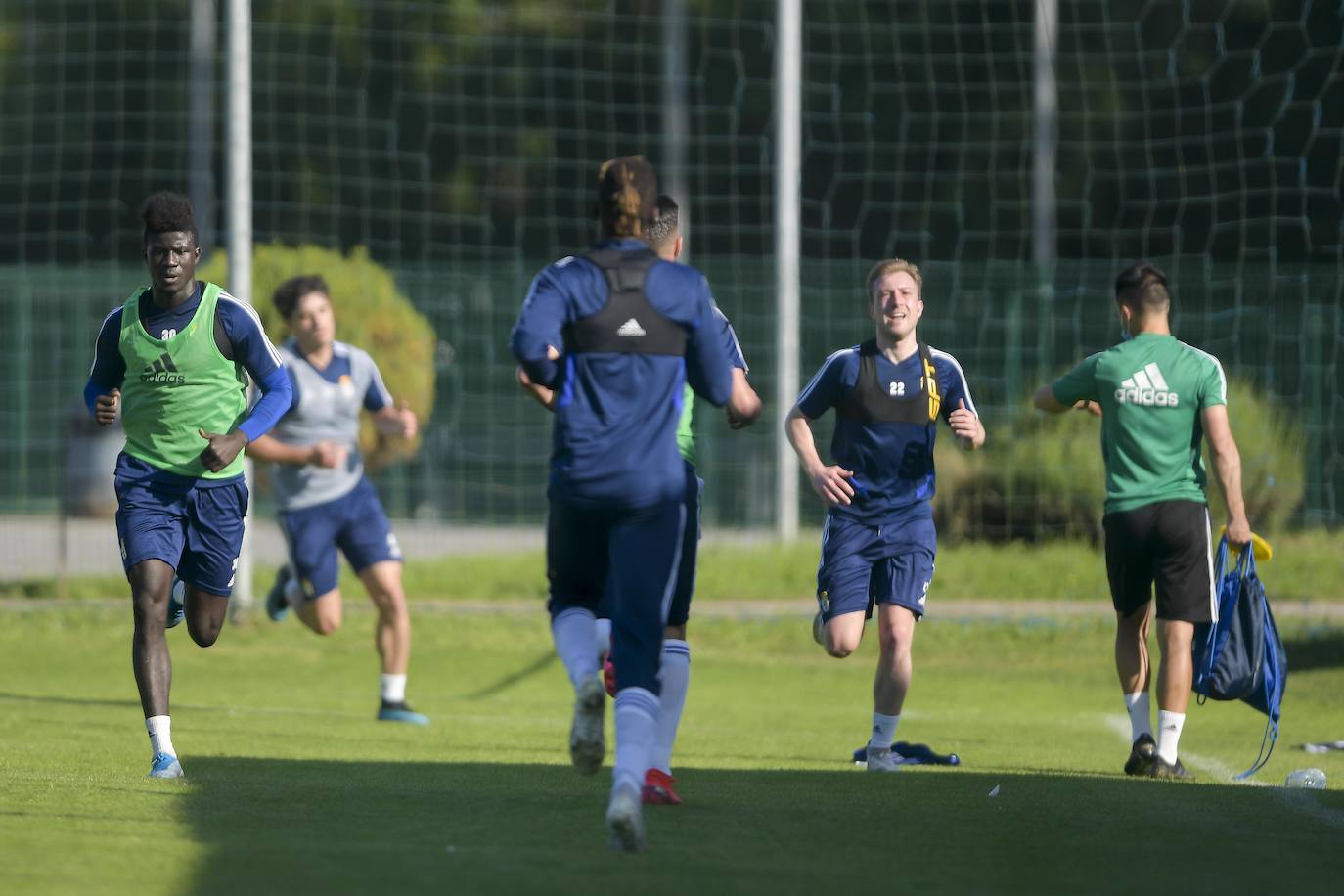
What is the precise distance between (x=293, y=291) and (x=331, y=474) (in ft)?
3.27

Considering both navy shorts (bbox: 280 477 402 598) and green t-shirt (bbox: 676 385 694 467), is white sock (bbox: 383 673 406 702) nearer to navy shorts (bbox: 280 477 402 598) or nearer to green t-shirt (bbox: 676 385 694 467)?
navy shorts (bbox: 280 477 402 598)

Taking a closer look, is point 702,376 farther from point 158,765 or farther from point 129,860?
point 158,765

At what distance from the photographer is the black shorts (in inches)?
300

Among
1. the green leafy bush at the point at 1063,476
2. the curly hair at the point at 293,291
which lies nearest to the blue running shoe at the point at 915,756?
the curly hair at the point at 293,291

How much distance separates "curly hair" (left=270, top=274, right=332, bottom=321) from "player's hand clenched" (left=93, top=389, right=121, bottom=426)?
2.56 meters

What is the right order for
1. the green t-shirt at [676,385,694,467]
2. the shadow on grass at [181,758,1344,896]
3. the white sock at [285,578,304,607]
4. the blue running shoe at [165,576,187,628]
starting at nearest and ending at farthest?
1. the shadow on grass at [181,758,1344,896]
2. the green t-shirt at [676,385,694,467]
3. the blue running shoe at [165,576,187,628]
4. the white sock at [285,578,304,607]

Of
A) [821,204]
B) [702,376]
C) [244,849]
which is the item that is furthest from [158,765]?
[821,204]

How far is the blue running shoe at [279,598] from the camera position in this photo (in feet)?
34.1

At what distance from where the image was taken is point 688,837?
5500 millimetres

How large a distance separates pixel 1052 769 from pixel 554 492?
10.8 feet

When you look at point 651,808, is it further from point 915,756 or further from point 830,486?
point 915,756

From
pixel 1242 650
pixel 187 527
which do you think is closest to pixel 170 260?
Answer: pixel 187 527

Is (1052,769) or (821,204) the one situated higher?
(821,204)

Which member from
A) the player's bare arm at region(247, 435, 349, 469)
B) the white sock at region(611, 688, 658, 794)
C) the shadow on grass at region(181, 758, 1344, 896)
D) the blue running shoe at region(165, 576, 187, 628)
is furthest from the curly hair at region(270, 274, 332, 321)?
the white sock at region(611, 688, 658, 794)
